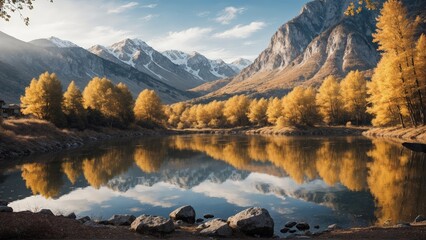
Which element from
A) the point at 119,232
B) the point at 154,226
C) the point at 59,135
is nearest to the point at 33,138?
the point at 59,135

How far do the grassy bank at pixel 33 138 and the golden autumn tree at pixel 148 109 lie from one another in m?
37.1

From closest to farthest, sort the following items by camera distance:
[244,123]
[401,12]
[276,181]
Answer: [276,181] → [401,12] → [244,123]

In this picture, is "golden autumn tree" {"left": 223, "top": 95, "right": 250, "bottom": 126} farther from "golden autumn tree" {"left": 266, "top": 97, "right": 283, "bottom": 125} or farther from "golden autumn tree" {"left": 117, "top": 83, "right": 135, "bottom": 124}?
"golden autumn tree" {"left": 117, "top": 83, "right": 135, "bottom": 124}

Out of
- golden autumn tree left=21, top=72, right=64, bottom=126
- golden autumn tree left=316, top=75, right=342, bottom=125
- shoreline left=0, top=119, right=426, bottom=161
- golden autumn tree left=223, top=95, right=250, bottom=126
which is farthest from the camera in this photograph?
golden autumn tree left=223, top=95, right=250, bottom=126

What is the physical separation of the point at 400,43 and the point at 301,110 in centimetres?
5736

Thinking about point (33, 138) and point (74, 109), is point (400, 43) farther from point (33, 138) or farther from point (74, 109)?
point (74, 109)

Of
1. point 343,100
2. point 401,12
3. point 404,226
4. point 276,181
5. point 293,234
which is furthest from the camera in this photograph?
point 343,100

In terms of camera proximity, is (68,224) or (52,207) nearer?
(68,224)

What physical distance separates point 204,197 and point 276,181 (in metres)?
8.57

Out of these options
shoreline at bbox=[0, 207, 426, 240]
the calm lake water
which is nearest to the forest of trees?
the calm lake water

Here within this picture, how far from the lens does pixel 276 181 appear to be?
32.5 m

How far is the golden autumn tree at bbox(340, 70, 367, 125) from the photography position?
98250mm

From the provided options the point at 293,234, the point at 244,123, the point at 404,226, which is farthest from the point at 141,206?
the point at 244,123

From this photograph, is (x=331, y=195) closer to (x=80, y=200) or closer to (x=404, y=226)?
(x=404, y=226)
